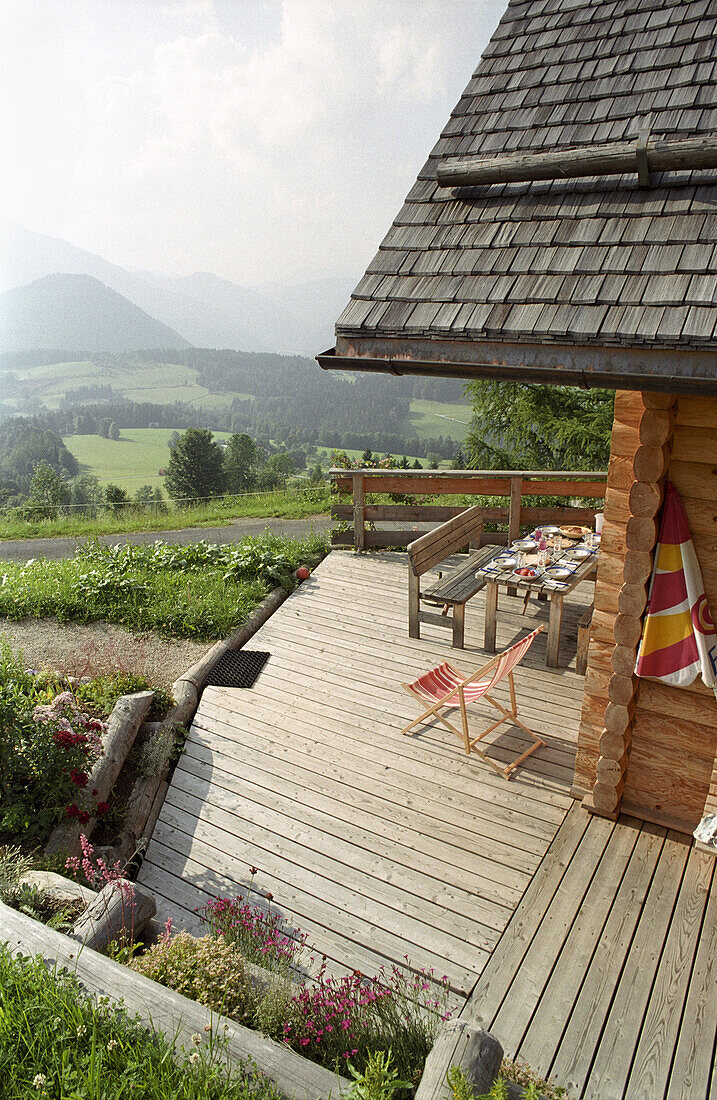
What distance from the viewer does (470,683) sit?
168 inches

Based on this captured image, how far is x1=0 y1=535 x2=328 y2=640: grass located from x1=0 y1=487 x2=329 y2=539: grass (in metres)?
7.17

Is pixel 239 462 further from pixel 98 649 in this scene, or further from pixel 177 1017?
pixel 177 1017

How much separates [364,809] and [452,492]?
178 inches

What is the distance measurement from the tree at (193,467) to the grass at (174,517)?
1170 inches

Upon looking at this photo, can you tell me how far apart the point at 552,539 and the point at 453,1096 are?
16.5 ft

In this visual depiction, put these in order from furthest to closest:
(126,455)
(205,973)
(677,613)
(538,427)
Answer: (126,455) → (538,427) → (677,613) → (205,973)

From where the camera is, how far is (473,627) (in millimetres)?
6270

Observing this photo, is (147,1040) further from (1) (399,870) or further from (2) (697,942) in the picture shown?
(2) (697,942)

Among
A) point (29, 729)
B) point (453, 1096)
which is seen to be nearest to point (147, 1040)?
point (453, 1096)

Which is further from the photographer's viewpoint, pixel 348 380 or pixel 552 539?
pixel 348 380

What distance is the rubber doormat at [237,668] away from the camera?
539 cm

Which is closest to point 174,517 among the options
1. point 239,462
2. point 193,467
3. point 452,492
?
point 452,492

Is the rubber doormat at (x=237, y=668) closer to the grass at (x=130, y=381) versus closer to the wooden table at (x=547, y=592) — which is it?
the wooden table at (x=547, y=592)

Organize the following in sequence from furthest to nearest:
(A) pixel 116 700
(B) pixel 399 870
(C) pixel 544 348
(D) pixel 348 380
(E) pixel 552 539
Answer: (D) pixel 348 380 → (E) pixel 552 539 → (A) pixel 116 700 → (B) pixel 399 870 → (C) pixel 544 348
